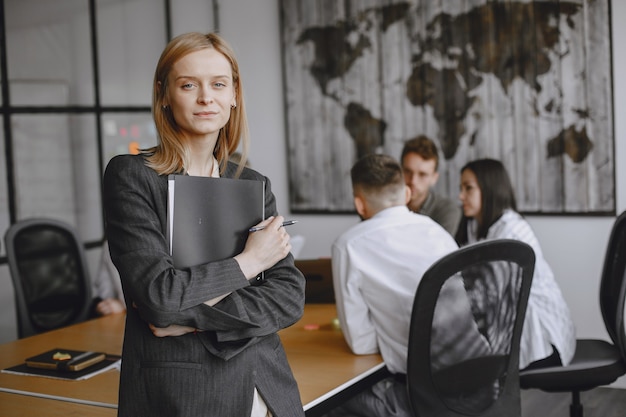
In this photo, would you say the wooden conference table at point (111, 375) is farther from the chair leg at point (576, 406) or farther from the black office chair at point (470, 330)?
the chair leg at point (576, 406)

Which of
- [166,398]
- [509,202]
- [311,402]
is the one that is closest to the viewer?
[166,398]

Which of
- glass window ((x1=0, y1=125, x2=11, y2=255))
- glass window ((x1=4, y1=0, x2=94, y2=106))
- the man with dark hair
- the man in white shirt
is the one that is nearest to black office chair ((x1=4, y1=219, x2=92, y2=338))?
glass window ((x1=0, y1=125, x2=11, y2=255))

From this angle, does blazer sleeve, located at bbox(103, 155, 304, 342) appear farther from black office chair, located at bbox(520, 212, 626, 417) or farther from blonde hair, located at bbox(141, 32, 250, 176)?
black office chair, located at bbox(520, 212, 626, 417)

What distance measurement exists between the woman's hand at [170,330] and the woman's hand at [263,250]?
0.16m

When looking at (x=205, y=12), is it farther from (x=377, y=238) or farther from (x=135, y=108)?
(x=377, y=238)

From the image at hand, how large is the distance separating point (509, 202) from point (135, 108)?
2.82 meters

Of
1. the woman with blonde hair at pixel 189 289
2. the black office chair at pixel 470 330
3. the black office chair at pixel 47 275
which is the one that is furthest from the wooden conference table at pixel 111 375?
the woman with blonde hair at pixel 189 289

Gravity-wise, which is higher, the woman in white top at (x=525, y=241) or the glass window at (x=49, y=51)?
the glass window at (x=49, y=51)

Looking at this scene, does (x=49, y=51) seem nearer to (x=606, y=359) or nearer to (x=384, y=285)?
(x=384, y=285)

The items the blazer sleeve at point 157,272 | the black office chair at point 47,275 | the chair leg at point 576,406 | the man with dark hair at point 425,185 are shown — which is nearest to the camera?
the blazer sleeve at point 157,272

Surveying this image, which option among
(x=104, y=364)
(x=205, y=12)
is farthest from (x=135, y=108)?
(x=104, y=364)

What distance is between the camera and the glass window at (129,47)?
4.98m

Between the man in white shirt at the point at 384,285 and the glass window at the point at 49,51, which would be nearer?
the man in white shirt at the point at 384,285

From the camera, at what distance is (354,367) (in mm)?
2266
